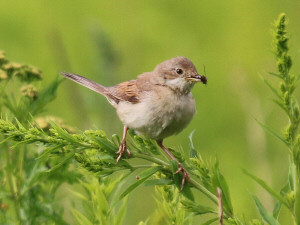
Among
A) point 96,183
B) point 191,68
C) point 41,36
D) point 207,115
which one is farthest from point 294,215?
point 41,36

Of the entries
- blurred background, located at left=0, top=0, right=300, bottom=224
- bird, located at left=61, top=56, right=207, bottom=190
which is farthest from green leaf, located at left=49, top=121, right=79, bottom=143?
blurred background, located at left=0, top=0, right=300, bottom=224

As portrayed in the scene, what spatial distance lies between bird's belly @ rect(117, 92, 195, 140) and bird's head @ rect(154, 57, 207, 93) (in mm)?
137

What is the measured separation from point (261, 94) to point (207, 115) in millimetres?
724

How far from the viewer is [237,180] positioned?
4.85 m

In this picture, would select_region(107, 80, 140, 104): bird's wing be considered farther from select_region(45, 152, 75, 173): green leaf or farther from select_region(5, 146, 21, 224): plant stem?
select_region(45, 152, 75, 173): green leaf

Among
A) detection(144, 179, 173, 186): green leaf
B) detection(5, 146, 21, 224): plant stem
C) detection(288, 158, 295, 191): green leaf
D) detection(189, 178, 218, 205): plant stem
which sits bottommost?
detection(5, 146, 21, 224): plant stem

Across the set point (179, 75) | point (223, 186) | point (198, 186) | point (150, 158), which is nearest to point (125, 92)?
point (179, 75)

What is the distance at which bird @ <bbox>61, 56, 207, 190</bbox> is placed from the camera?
11.2 feet

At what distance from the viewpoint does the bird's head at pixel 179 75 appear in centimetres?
371

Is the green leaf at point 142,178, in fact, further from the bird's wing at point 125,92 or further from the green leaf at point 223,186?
the bird's wing at point 125,92

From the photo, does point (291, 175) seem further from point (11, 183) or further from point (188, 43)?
point (188, 43)

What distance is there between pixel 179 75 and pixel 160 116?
1.48 feet

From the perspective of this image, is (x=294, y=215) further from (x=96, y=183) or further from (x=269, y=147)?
(x=269, y=147)

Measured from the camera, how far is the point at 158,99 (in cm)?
355
